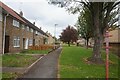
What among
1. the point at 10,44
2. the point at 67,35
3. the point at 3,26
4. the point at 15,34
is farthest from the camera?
the point at 67,35

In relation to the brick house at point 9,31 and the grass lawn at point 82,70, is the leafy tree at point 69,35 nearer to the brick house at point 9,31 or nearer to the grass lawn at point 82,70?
the brick house at point 9,31

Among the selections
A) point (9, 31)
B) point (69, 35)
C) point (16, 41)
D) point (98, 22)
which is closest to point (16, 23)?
point (16, 41)

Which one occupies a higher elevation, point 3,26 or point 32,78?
point 3,26

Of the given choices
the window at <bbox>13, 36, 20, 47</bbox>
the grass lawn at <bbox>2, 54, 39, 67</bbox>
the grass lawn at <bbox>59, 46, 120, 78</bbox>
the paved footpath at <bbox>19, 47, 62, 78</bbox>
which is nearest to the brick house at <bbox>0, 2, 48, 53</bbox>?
the window at <bbox>13, 36, 20, 47</bbox>

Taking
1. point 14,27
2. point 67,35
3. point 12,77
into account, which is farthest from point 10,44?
point 67,35

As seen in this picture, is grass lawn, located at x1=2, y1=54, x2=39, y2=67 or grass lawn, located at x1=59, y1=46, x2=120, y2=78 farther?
grass lawn, located at x1=2, y1=54, x2=39, y2=67

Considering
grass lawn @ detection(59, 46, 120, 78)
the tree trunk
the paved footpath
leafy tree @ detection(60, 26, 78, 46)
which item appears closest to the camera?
the paved footpath

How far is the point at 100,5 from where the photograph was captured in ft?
74.2

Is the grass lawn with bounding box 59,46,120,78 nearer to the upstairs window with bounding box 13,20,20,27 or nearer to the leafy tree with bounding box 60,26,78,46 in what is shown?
the upstairs window with bounding box 13,20,20,27

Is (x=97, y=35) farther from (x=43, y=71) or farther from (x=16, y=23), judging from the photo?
(x=16, y=23)

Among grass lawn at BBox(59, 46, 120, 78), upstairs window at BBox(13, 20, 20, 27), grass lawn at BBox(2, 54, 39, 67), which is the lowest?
grass lawn at BBox(59, 46, 120, 78)

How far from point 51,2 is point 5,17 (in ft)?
23.7

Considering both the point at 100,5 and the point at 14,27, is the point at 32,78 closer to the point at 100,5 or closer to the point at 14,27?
the point at 100,5

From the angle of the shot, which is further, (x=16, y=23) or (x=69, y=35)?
(x=69, y=35)
